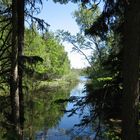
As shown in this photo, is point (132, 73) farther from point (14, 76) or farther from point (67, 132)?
point (14, 76)

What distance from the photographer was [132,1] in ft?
21.3

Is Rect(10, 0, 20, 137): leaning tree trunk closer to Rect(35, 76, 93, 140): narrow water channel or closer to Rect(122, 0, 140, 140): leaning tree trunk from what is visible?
Rect(35, 76, 93, 140): narrow water channel

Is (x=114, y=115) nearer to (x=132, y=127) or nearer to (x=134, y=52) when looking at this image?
(x=132, y=127)

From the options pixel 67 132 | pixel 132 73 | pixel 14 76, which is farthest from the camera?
pixel 14 76

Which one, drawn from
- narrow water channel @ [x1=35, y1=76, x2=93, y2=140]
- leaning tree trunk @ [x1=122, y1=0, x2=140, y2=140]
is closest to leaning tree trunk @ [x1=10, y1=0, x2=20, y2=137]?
narrow water channel @ [x1=35, y1=76, x2=93, y2=140]

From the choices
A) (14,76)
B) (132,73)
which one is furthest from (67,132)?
(132,73)

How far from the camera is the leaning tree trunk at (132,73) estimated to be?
21.2 feet

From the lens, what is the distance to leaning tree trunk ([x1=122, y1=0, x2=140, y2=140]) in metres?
6.46

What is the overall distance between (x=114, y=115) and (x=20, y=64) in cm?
309

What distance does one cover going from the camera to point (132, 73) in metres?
6.50

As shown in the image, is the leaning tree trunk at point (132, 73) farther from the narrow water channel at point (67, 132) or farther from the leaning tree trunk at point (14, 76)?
the leaning tree trunk at point (14, 76)

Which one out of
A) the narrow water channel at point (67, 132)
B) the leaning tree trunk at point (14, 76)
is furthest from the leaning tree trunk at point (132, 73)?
the leaning tree trunk at point (14, 76)

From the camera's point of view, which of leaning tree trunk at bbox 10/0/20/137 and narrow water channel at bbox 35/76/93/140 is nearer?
leaning tree trunk at bbox 10/0/20/137

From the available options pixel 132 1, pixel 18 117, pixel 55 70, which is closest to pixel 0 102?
pixel 18 117
